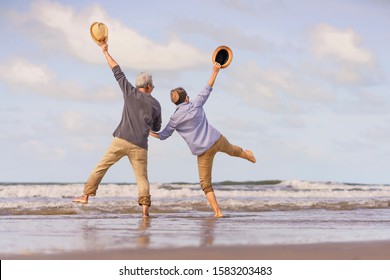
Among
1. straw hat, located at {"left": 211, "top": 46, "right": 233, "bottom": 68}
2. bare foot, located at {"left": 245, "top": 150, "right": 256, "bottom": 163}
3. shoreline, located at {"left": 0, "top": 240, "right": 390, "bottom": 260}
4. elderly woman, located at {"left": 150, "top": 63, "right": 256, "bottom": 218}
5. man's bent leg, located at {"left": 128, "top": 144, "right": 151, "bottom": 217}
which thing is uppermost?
straw hat, located at {"left": 211, "top": 46, "right": 233, "bottom": 68}

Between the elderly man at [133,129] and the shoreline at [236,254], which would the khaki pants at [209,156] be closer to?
the elderly man at [133,129]

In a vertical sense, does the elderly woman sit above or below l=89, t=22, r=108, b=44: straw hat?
below

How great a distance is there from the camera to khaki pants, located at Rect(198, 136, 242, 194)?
379 inches

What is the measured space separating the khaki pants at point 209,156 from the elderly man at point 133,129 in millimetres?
830

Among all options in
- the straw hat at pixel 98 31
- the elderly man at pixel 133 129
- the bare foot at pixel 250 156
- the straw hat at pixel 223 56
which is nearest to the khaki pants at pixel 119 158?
the elderly man at pixel 133 129

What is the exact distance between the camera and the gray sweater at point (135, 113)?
9.10 metres

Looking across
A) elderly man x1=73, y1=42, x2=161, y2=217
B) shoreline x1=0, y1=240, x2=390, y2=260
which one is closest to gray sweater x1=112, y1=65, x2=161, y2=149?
elderly man x1=73, y1=42, x2=161, y2=217

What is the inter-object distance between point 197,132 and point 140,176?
1004 millimetres

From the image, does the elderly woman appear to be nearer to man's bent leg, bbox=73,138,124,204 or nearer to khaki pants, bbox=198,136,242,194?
khaki pants, bbox=198,136,242,194

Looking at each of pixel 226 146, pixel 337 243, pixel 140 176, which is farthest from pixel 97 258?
pixel 226 146

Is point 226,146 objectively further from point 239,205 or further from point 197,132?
point 239,205

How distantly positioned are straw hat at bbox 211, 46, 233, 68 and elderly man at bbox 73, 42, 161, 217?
1.00 meters
